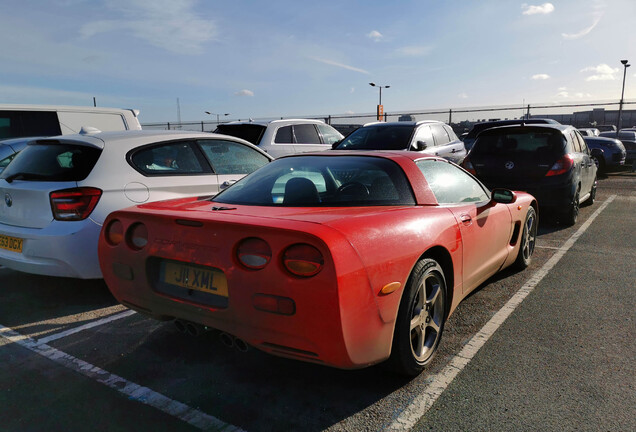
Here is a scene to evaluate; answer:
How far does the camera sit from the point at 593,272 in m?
4.78

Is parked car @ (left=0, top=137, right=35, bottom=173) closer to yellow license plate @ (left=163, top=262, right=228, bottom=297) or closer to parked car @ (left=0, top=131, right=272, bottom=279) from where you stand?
parked car @ (left=0, top=131, right=272, bottom=279)

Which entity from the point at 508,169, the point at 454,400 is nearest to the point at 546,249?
the point at 508,169

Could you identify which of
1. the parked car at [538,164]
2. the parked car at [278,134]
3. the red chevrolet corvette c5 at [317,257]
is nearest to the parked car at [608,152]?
the parked car at [538,164]

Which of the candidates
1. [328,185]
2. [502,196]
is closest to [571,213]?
[502,196]

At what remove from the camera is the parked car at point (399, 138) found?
28.4ft

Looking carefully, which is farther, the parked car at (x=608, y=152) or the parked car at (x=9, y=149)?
the parked car at (x=608, y=152)

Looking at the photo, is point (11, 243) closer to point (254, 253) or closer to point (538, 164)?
point (254, 253)

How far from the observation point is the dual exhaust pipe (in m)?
2.38

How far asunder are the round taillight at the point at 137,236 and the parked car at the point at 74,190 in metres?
1.31

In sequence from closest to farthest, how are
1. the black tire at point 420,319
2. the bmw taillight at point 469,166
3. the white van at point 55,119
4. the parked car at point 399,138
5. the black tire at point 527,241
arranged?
the black tire at point 420,319 → the black tire at point 527,241 → the bmw taillight at point 469,166 → the parked car at point 399,138 → the white van at point 55,119

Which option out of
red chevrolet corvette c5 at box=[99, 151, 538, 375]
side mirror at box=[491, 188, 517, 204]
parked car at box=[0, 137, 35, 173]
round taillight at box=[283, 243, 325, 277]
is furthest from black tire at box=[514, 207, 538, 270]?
parked car at box=[0, 137, 35, 173]

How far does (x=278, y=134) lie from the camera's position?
8695 millimetres

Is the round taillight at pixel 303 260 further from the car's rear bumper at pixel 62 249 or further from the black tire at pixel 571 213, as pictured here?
the black tire at pixel 571 213

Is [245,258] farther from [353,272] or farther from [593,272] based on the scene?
[593,272]
